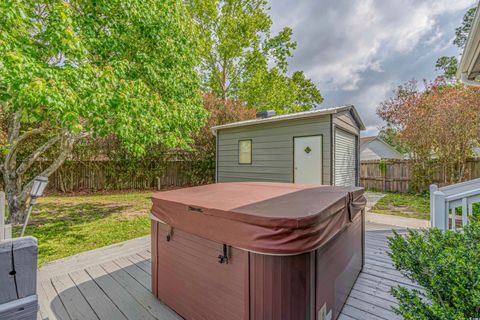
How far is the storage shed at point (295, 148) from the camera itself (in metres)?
6.49

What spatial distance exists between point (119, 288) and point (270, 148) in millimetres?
5957

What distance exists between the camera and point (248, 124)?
7984 mm

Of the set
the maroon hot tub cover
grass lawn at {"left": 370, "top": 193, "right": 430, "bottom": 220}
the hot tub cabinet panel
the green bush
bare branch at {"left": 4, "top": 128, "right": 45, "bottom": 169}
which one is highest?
bare branch at {"left": 4, "top": 128, "right": 45, "bottom": 169}

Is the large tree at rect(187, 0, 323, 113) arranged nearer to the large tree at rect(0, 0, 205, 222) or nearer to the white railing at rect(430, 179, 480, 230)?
the large tree at rect(0, 0, 205, 222)

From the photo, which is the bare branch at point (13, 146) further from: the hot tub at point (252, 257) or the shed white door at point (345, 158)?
the shed white door at point (345, 158)

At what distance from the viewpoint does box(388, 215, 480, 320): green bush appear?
105cm

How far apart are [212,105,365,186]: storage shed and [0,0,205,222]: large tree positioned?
2048mm

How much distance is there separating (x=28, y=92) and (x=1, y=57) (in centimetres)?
44

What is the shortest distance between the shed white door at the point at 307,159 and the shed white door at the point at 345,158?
1.90ft

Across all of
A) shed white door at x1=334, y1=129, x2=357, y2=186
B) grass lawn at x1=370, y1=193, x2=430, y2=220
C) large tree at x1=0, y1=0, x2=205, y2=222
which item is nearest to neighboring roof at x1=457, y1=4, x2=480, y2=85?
shed white door at x1=334, y1=129, x2=357, y2=186

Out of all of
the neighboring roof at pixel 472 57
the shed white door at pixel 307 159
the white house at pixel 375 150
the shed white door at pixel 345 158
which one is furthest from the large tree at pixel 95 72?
the white house at pixel 375 150

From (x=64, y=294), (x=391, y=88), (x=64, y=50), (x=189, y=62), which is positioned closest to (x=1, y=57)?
(x=64, y=50)

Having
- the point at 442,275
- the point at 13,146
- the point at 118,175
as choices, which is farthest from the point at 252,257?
the point at 118,175

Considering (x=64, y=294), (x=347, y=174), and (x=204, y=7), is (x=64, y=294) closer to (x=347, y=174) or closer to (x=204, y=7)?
(x=347, y=174)
